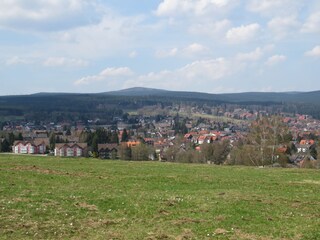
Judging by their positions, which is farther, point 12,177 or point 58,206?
point 12,177

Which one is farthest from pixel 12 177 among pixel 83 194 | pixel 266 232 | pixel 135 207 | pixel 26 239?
pixel 266 232

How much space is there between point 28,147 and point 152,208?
11951 cm

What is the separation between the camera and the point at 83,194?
73.0ft

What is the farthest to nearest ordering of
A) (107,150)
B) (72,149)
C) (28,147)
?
(28,147)
(107,150)
(72,149)

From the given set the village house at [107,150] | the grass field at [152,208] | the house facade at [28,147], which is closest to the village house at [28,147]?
the house facade at [28,147]

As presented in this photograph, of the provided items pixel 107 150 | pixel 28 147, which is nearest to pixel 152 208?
pixel 107 150

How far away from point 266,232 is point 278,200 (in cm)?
647

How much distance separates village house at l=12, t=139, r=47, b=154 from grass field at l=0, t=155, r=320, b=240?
102 m

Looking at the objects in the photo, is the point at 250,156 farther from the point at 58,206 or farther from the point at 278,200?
the point at 58,206

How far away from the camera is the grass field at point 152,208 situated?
51.9ft

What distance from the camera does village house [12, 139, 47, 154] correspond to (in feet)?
415

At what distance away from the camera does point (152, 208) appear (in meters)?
19.2

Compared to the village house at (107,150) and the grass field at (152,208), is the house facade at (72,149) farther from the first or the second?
the grass field at (152,208)

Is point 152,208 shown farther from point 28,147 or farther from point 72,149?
point 28,147
